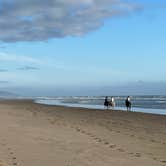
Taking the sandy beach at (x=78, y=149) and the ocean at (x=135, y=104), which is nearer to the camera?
the sandy beach at (x=78, y=149)

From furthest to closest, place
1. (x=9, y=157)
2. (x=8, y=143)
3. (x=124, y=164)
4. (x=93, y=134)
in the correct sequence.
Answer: (x=93, y=134)
(x=8, y=143)
(x=9, y=157)
(x=124, y=164)

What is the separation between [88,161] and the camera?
11086 millimetres

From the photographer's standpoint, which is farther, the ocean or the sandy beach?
the ocean

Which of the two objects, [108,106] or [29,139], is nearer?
[29,139]

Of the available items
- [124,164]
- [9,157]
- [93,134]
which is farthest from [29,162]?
[93,134]

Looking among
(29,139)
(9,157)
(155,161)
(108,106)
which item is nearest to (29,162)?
(9,157)

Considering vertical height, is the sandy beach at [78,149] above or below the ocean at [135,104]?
below


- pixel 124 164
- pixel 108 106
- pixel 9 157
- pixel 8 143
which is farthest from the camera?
pixel 108 106

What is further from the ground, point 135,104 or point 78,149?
point 135,104

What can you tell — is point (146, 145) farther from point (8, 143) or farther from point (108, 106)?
point (108, 106)

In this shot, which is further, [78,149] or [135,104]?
[135,104]

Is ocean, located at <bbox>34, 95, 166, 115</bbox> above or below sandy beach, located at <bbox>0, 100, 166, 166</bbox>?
above

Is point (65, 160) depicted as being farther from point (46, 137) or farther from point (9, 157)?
point (46, 137)

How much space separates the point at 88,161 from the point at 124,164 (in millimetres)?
938
